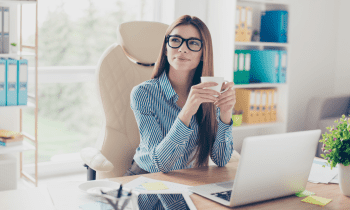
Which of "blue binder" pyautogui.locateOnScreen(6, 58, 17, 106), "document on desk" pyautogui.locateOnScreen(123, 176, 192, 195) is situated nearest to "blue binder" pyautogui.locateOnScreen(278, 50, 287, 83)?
"blue binder" pyautogui.locateOnScreen(6, 58, 17, 106)

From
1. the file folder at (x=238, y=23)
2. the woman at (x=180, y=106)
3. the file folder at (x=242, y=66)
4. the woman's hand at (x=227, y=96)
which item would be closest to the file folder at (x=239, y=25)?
the file folder at (x=238, y=23)

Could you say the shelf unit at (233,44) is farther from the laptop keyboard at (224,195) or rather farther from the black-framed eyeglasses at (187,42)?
the laptop keyboard at (224,195)

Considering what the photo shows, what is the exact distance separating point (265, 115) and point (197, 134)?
207cm

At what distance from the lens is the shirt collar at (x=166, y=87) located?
1571mm

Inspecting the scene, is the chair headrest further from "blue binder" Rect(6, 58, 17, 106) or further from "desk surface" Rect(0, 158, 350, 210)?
"blue binder" Rect(6, 58, 17, 106)

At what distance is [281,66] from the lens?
3.47m

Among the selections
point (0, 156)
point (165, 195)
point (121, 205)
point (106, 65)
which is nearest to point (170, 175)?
point (165, 195)

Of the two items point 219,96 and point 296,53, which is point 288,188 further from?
point 296,53

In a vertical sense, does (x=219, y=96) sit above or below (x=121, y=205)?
above

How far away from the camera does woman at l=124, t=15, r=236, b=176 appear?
4.78 ft

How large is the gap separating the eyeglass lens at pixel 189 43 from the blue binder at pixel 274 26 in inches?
83.8

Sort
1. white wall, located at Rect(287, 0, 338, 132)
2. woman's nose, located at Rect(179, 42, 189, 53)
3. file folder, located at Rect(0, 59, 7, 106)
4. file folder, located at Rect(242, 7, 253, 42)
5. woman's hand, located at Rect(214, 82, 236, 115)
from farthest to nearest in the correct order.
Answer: white wall, located at Rect(287, 0, 338, 132) → file folder, located at Rect(242, 7, 253, 42) → file folder, located at Rect(0, 59, 7, 106) → woman's nose, located at Rect(179, 42, 189, 53) → woman's hand, located at Rect(214, 82, 236, 115)

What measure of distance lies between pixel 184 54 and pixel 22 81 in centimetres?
156

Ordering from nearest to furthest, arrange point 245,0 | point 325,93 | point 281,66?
point 245,0
point 281,66
point 325,93
